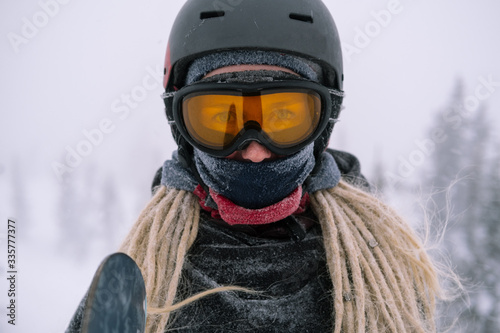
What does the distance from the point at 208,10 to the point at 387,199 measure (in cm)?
142

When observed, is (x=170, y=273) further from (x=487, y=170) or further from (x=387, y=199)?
(x=487, y=170)

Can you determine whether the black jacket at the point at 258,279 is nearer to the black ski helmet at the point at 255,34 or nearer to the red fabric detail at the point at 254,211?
the red fabric detail at the point at 254,211

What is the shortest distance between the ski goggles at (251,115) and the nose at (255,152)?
0.14 ft

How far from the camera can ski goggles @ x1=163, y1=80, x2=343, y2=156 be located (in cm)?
165

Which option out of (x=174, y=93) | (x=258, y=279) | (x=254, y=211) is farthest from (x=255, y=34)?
(x=258, y=279)

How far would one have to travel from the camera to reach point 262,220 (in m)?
1.72

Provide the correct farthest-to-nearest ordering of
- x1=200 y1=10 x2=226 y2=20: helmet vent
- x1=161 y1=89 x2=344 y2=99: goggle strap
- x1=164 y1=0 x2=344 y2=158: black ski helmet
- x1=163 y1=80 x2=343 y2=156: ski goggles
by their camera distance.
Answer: x1=161 y1=89 x2=344 y2=99: goggle strap < x1=200 y1=10 x2=226 y2=20: helmet vent < x1=164 y1=0 x2=344 y2=158: black ski helmet < x1=163 y1=80 x2=343 y2=156: ski goggles

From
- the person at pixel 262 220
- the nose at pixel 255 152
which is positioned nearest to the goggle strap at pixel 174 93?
the person at pixel 262 220

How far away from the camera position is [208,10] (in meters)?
1.93

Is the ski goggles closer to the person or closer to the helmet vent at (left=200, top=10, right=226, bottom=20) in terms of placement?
the person

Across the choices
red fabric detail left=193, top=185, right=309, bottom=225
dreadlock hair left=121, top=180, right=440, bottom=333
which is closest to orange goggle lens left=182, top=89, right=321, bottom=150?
red fabric detail left=193, top=185, right=309, bottom=225

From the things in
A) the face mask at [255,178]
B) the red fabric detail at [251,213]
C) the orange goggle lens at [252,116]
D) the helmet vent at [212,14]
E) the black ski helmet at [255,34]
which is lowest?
the red fabric detail at [251,213]

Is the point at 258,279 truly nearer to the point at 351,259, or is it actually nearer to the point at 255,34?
the point at 351,259

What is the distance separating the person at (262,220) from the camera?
166 centimetres
